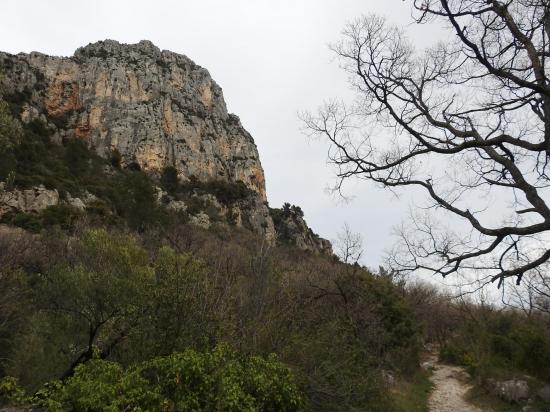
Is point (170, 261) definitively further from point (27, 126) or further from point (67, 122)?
A: point (67, 122)

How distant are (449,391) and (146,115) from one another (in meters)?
57.4

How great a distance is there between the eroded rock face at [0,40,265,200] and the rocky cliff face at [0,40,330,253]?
140mm

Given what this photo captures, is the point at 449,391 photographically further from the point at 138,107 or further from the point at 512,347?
the point at 138,107

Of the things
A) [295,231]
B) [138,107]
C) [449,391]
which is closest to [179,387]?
[449,391]

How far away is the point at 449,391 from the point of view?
1648 cm

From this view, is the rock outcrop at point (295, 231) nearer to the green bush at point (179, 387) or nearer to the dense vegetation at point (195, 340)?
the dense vegetation at point (195, 340)

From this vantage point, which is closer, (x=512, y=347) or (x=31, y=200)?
(x=512, y=347)

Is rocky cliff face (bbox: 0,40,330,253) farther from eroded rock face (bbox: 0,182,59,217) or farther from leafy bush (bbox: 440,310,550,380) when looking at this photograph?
leafy bush (bbox: 440,310,550,380)

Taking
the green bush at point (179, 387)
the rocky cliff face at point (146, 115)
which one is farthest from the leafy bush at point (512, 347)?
the rocky cliff face at point (146, 115)

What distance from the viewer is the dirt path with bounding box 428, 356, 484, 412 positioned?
14.0 metres

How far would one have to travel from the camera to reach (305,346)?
362 inches

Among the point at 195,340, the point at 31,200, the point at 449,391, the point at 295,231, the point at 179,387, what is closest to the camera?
the point at 179,387

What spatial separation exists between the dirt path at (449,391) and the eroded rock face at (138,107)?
48155 mm

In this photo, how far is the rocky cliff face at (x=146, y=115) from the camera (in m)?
57.4
